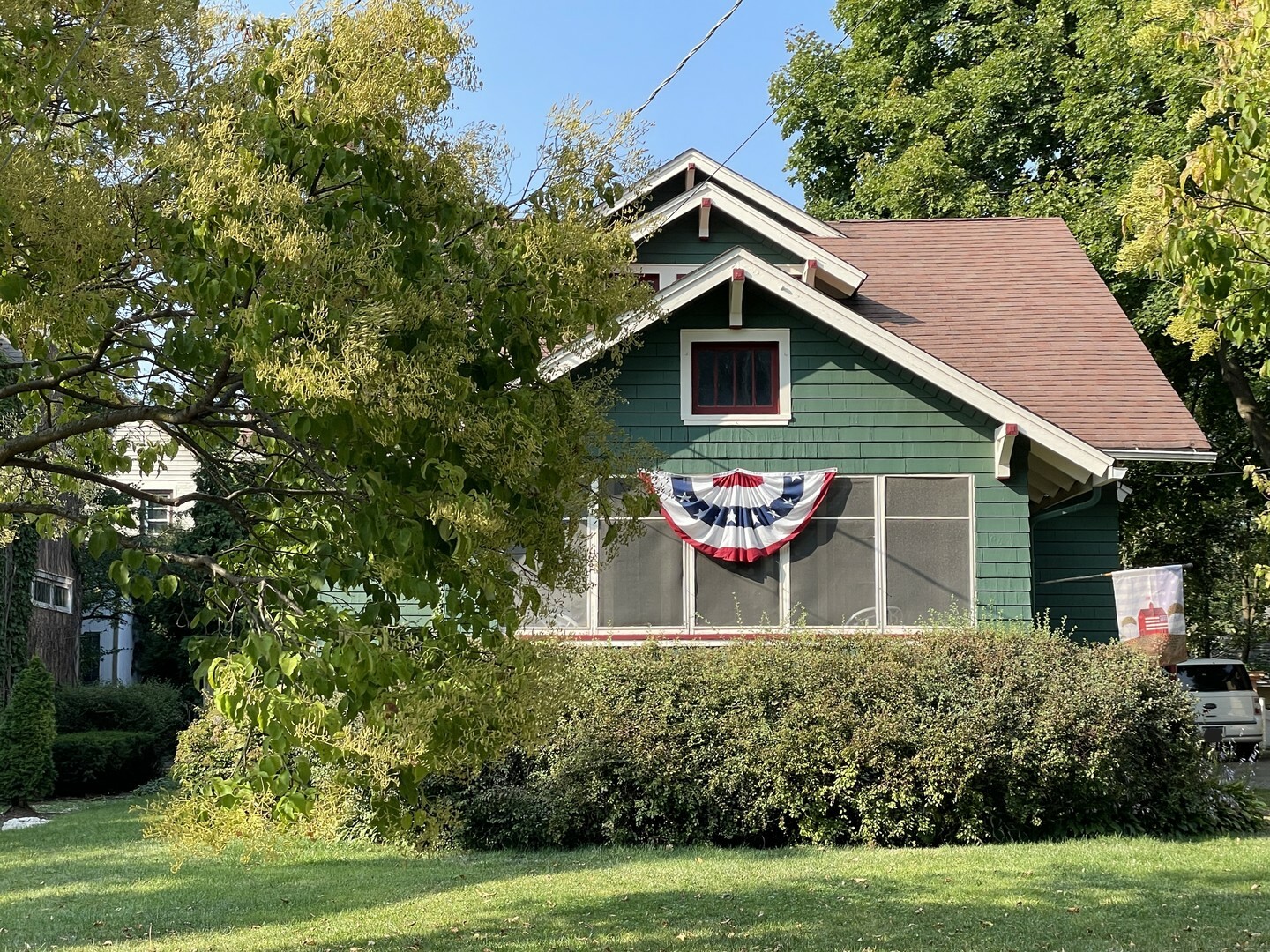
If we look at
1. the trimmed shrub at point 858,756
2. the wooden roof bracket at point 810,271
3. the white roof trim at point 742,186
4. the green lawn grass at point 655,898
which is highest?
the white roof trim at point 742,186

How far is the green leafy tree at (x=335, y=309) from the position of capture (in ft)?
→ 15.9

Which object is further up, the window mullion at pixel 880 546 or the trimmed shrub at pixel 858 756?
the window mullion at pixel 880 546

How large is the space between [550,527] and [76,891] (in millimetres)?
7033

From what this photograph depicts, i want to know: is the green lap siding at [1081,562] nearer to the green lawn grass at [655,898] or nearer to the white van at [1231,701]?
the green lawn grass at [655,898]

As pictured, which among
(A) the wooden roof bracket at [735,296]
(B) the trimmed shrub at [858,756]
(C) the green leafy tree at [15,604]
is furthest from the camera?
(C) the green leafy tree at [15,604]

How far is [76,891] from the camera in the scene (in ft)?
34.0

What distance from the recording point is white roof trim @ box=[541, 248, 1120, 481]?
14.0 metres

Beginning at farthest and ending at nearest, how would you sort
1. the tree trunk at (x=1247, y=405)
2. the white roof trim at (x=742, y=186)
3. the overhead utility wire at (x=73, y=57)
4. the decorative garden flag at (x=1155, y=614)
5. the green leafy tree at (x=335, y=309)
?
the tree trunk at (x=1247, y=405)
the white roof trim at (x=742, y=186)
the decorative garden flag at (x=1155, y=614)
the overhead utility wire at (x=73, y=57)
the green leafy tree at (x=335, y=309)

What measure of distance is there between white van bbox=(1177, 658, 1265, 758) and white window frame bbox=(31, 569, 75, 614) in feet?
68.2

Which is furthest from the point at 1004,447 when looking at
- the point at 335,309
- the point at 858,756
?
the point at 335,309

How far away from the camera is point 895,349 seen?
14.5 metres

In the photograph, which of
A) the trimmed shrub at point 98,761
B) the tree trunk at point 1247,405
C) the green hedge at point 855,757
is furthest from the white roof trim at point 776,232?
the trimmed shrub at point 98,761

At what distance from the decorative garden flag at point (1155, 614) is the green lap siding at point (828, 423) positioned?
137 cm

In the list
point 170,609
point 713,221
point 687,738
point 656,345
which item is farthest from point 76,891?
point 170,609
